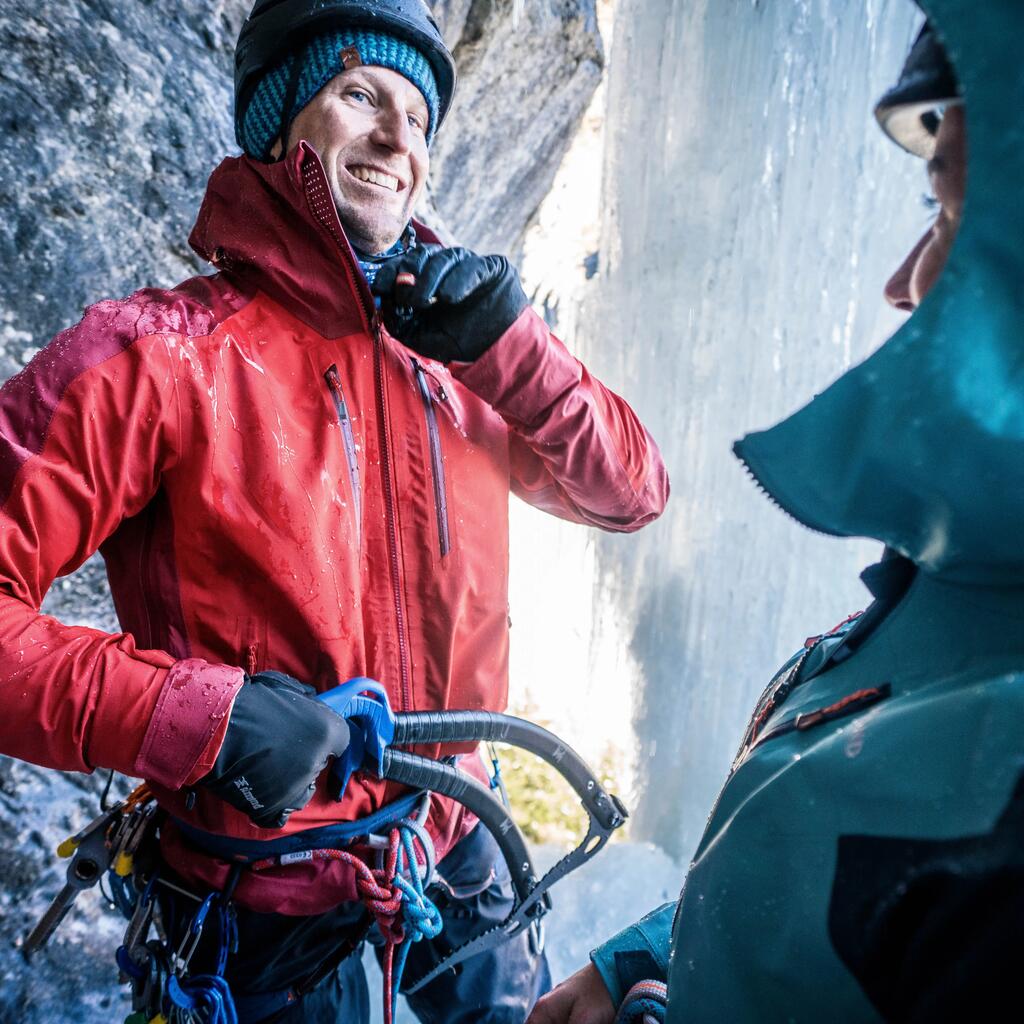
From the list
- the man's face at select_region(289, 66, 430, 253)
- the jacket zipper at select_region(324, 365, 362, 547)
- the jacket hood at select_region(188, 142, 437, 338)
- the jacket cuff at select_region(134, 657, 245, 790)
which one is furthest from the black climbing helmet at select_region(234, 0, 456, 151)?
the jacket cuff at select_region(134, 657, 245, 790)

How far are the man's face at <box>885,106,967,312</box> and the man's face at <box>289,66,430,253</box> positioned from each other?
1266 mm

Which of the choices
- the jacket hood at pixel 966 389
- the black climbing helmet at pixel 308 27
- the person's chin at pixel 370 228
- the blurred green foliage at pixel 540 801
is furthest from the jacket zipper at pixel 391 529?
the blurred green foliage at pixel 540 801

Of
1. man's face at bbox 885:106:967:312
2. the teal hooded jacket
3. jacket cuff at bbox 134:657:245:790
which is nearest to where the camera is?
the teal hooded jacket

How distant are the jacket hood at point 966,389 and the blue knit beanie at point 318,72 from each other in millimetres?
1602

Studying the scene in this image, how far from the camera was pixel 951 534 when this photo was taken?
56cm

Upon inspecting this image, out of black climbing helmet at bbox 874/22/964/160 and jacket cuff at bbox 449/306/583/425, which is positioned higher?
→ black climbing helmet at bbox 874/22/964/160

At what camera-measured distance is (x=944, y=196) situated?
2.10 feet

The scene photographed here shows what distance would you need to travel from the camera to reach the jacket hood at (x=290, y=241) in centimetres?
143

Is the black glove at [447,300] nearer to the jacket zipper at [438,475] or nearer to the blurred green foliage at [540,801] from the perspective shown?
the jacket zipper at [438,475]

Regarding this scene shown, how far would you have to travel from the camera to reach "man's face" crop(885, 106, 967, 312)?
61cm

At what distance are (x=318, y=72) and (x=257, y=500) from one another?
1.12 m

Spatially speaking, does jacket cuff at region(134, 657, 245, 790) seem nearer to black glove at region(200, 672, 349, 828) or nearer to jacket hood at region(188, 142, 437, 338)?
black glove at region(200, 672, 349, 828)

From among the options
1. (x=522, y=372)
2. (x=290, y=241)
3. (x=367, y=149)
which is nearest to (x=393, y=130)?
(x=367, y=149)

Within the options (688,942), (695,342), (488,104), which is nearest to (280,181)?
(688,942)
